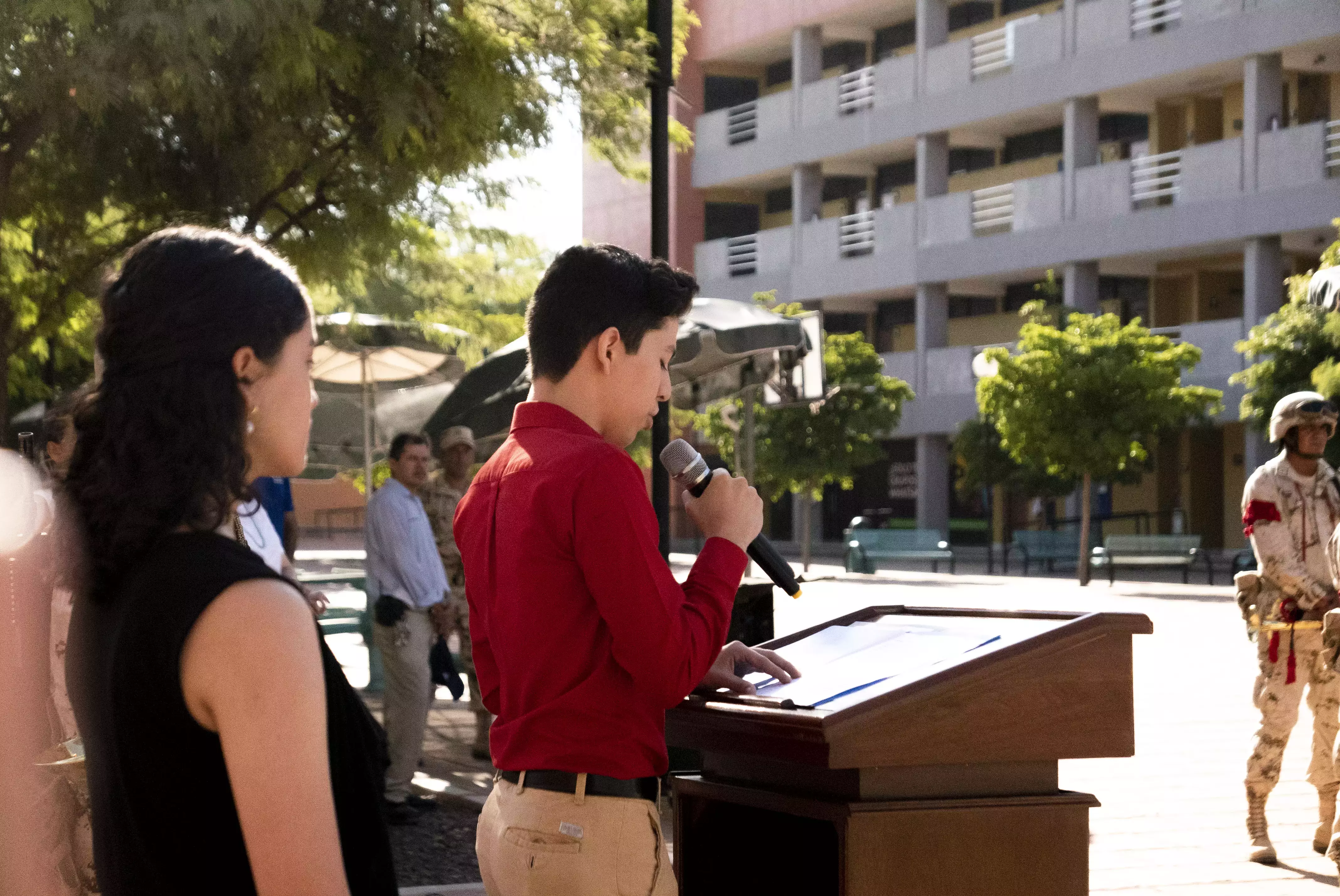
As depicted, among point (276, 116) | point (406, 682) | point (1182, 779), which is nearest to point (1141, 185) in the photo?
point (1182, 779)

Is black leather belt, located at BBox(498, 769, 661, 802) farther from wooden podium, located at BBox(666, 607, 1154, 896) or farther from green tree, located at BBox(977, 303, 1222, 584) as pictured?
green tree, located at BBox(977, 303, 1222, 584)

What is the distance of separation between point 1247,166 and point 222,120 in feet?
91.9

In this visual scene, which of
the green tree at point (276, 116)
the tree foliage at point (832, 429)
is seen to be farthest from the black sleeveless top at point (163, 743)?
the tree foliage at point (832, 429)

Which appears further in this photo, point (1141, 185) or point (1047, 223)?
point (1047, 223)

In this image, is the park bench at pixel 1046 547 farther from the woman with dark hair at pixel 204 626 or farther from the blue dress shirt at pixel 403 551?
the woman with dark hair at pixel 204 626

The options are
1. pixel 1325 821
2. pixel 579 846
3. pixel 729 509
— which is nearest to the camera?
pixel 579 846

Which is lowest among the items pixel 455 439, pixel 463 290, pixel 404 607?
pixel 404 607

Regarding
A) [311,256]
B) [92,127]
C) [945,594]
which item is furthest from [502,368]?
[945,594]

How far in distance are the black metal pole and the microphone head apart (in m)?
4.64

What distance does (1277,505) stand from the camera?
6965 millimetres

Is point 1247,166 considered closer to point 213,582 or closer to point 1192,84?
point 1192,84

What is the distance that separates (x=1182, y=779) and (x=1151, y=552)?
21403mm

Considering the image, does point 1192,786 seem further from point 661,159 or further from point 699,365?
point 661,159

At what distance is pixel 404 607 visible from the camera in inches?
329
